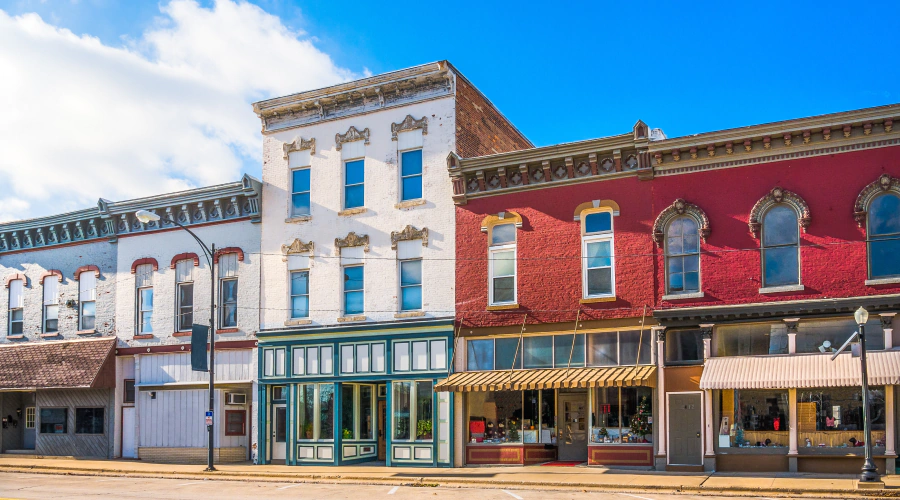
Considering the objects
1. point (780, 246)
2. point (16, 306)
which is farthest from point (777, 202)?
point (16, 306)

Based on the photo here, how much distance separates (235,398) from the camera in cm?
3222

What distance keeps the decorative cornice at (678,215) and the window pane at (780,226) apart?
1533 mm

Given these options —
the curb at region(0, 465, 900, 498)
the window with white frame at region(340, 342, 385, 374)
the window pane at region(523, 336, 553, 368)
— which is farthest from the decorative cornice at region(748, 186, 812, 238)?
the window with white frame at region(340, 342, 385, 374)

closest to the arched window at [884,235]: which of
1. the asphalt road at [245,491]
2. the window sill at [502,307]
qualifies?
the asphalt road at [245,491]

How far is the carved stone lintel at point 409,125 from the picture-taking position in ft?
98.0

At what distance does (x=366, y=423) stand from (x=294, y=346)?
11.8ft

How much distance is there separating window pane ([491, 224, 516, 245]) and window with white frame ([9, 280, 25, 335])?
20.9 meters

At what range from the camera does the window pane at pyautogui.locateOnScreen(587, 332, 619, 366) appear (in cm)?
2580

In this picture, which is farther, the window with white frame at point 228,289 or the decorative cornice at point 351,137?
the window with white frame at point 228,289

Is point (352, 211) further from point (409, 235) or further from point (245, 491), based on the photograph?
point (245, 491)

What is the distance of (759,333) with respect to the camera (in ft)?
78.4

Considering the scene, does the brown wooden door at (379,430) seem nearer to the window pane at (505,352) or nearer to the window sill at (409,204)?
the window pane at (505,352)

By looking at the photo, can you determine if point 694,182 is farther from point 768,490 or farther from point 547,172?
point 768,490

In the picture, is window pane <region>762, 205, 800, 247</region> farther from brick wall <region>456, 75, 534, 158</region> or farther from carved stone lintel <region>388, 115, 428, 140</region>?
carved stone lintel <region>388, 115, 428, 140</region>
